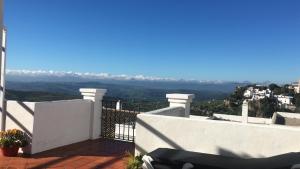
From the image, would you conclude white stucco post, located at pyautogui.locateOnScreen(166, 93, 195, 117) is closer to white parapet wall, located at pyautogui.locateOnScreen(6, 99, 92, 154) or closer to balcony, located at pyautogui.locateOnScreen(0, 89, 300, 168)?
balcony, located at pyautogui.locateOnScreen(0, 89, 300, 168)

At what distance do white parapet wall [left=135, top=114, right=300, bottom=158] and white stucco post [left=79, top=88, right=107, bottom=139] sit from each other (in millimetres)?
3091

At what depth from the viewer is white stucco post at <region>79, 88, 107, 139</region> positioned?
9007mm

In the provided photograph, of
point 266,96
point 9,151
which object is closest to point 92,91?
point 9,151

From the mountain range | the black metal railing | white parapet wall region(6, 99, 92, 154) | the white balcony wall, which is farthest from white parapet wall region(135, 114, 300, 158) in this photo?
the black metal railing

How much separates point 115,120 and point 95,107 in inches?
24.0

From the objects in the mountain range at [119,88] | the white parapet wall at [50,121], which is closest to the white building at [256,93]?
the mountain range at [119,88]

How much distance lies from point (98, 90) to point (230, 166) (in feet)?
16.4

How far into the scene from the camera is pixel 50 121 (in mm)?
7715

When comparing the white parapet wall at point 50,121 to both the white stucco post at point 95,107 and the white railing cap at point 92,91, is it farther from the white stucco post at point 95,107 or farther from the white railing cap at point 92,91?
the white railing cap at point 92,91

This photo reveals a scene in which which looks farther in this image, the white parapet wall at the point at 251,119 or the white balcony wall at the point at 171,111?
the white parapet wall at the point at 251,119

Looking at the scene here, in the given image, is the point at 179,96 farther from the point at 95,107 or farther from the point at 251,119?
the point at 251,119

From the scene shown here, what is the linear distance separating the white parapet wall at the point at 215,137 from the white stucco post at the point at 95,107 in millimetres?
3091

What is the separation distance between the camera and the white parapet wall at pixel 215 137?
5.11m

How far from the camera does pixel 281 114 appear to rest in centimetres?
1351
